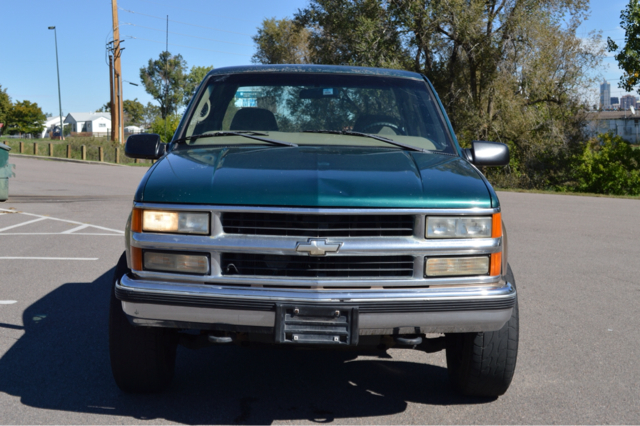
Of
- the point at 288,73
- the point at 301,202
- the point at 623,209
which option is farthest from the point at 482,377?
the point at 623,209

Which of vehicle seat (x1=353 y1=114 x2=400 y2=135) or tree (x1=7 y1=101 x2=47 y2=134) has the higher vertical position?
tree (x1=7 y1=101 x2=47 y2=134)

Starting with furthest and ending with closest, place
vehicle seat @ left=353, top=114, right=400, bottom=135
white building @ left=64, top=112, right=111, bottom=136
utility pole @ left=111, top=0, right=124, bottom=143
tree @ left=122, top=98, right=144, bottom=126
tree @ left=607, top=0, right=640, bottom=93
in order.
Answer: white building @ left=64, top=112, right=111, bottom=136 → tree @ left=122, top=98, right=144, bottom=126 → utility pole @ left=111, top=0, right=124, bottom=143 → tree @ left=607, top=0, right=640, bottom=93 → vehicle seat @ left=353, top=114, right=400, bottom=135

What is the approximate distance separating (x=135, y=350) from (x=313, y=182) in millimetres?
1329

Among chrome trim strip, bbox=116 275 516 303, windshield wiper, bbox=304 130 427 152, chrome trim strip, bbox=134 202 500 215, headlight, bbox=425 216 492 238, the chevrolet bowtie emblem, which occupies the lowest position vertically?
chrome trim strip, bbox=116 275 516 303

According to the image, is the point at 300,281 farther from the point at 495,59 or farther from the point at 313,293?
the point at 495,59

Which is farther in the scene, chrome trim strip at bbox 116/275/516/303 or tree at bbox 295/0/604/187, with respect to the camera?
tree at bbox 295/0/604/187

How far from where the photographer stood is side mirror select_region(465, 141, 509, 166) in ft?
13.8

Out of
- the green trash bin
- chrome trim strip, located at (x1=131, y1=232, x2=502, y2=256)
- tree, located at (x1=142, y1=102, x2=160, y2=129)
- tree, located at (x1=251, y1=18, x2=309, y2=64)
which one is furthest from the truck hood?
tree, located at (x1=142, y1=102, x2=160, y2=129)

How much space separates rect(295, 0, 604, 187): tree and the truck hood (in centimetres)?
2172

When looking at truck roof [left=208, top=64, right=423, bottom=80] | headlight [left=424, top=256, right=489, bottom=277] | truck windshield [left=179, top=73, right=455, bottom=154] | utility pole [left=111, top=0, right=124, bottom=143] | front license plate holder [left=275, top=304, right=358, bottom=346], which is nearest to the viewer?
front license plate holder [left=275, top=304, right=358, bottom=346]

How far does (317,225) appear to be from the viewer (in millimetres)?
A: 3027

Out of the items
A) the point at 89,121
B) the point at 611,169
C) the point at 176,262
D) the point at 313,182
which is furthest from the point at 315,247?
the point at 89,121

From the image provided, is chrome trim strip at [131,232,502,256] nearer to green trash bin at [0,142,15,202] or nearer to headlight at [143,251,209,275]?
headlight at [143,251,209,275]

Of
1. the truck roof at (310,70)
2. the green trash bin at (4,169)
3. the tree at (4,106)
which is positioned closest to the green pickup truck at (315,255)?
the truck roof at (310,70)
